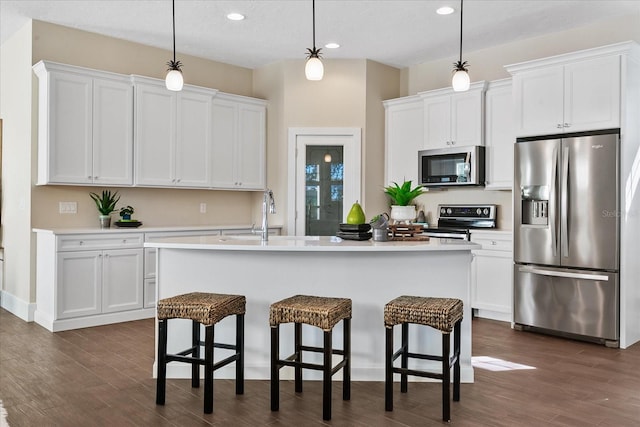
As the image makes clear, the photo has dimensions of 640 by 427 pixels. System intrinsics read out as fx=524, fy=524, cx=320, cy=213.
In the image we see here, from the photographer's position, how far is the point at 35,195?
16.5 feet

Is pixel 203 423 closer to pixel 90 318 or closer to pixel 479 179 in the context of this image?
pixel 90 318

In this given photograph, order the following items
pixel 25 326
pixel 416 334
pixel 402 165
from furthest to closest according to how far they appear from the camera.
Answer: pixel 402 165, pixel 25 326, pixel 416 334

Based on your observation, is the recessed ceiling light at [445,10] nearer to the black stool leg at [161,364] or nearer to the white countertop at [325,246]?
the white countertop at [325,246]

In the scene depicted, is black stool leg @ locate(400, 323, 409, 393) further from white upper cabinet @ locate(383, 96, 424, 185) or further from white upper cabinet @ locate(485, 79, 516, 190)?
white upper cabinet @ locate(383, 96, 424, 185)

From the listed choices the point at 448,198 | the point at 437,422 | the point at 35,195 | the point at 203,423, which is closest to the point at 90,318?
the point at 35,195

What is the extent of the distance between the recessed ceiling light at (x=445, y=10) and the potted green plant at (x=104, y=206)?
367 cm

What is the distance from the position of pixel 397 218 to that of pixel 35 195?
370 centimetres

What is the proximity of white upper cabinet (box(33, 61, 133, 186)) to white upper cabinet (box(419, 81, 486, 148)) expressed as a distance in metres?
3.23

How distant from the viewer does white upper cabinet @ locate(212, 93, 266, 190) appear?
241 inches

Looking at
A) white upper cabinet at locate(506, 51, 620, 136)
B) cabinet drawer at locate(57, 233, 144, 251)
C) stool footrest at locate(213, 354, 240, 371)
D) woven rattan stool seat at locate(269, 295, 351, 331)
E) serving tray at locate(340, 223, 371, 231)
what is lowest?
stool footrest at locate(213, 354, 240, 371)

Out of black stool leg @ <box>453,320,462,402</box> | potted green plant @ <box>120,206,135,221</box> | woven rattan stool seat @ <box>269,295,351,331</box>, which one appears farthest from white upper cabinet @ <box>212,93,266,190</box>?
black stool leg @ <box>453,320,462,402</box>

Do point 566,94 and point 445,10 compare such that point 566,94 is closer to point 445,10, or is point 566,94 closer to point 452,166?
point 445,10

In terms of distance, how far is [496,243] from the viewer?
5.15 metres

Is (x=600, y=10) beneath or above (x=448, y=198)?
above
